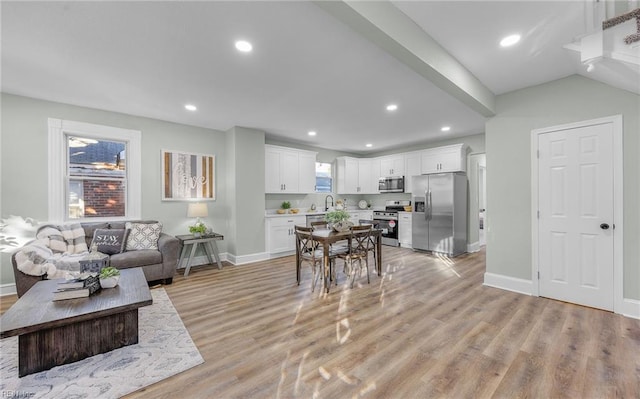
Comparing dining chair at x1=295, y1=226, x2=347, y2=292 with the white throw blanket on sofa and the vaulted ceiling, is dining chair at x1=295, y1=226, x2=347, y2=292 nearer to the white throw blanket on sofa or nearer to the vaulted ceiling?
the vaulted ceiling

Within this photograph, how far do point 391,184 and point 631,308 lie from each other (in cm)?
465

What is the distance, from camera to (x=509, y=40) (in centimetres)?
236

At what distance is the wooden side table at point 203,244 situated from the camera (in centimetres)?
429

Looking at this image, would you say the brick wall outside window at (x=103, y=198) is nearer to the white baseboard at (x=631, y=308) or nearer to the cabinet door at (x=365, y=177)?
the cabinet door at (x=365, y=177)

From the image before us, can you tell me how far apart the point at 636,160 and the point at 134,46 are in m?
5.06

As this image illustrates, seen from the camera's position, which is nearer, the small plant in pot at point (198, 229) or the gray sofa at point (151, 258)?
the gray sofa at point (151, 258)

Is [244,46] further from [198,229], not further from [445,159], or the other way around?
[445,159]

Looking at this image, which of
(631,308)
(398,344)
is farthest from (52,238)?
(631,308)

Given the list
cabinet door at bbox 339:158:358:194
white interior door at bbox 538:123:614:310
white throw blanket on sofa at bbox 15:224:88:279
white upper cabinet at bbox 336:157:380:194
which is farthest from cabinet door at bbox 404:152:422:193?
white throw blanket on sofa at bbox 15:224:88:279

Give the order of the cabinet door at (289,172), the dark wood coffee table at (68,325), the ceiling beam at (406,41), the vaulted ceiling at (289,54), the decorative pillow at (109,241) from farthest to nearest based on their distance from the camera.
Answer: the cabinet door at (289,172)
the decorative pillow at (109,241)
the vaulted ceiling at (289,54)
the dark wood coffee table at (68,325)
the ceiling beam at (406,41)

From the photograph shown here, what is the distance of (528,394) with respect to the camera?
166 cm

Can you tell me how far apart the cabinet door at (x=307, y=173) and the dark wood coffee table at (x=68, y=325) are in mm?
4248

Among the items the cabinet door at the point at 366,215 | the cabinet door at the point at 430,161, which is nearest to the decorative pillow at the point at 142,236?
the cabinet door at the point at 366,215

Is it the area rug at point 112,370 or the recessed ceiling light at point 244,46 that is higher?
the recessed ceiling light at point 244,46
